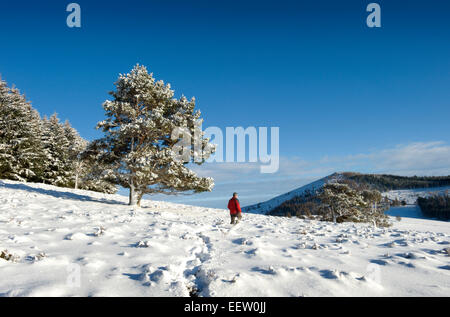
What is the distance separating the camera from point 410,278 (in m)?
4.51

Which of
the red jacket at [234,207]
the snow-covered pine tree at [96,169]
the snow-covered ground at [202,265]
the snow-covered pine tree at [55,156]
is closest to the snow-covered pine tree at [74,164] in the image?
the snow-covered pine tree at [55,156]

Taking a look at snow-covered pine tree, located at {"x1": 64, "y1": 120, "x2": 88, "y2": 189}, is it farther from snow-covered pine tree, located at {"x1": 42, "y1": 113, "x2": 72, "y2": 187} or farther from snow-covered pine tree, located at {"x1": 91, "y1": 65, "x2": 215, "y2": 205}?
snow-covered pine tree, located at {"x1": 91, "y1": 65, "x2": 215, "y2": 205}

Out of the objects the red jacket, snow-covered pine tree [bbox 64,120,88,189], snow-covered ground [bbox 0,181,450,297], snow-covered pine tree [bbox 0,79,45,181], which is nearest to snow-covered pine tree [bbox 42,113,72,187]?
snow-covered pine tree [bbox 64,120,88,189]

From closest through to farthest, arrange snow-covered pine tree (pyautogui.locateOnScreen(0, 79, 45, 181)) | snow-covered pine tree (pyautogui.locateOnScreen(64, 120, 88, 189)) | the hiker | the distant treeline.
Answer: the hiker
snow-covered pine tree (pyautogui.locateOnScreen(0, 79, 45, 181))
snow-covered pine tree (pyautogui.locateOnScreen(64, 120, 88, 189))
the distant treeline

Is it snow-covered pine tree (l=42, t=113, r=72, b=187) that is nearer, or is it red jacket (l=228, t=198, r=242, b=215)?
red jacket (l=228, t=198, r=242, b=215)

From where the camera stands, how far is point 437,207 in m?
154

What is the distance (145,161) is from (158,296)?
44.0ft

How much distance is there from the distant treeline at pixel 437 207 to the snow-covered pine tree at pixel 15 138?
200m

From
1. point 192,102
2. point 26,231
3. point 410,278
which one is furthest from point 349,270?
point 192,102

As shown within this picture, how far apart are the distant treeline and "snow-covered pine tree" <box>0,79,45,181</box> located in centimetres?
20002

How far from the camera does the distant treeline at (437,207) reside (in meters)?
147

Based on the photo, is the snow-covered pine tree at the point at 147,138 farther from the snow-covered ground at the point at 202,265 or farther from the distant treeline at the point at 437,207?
the distant treeline at the point at 437,207

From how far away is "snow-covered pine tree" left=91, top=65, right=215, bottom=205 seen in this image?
17.2 metres
